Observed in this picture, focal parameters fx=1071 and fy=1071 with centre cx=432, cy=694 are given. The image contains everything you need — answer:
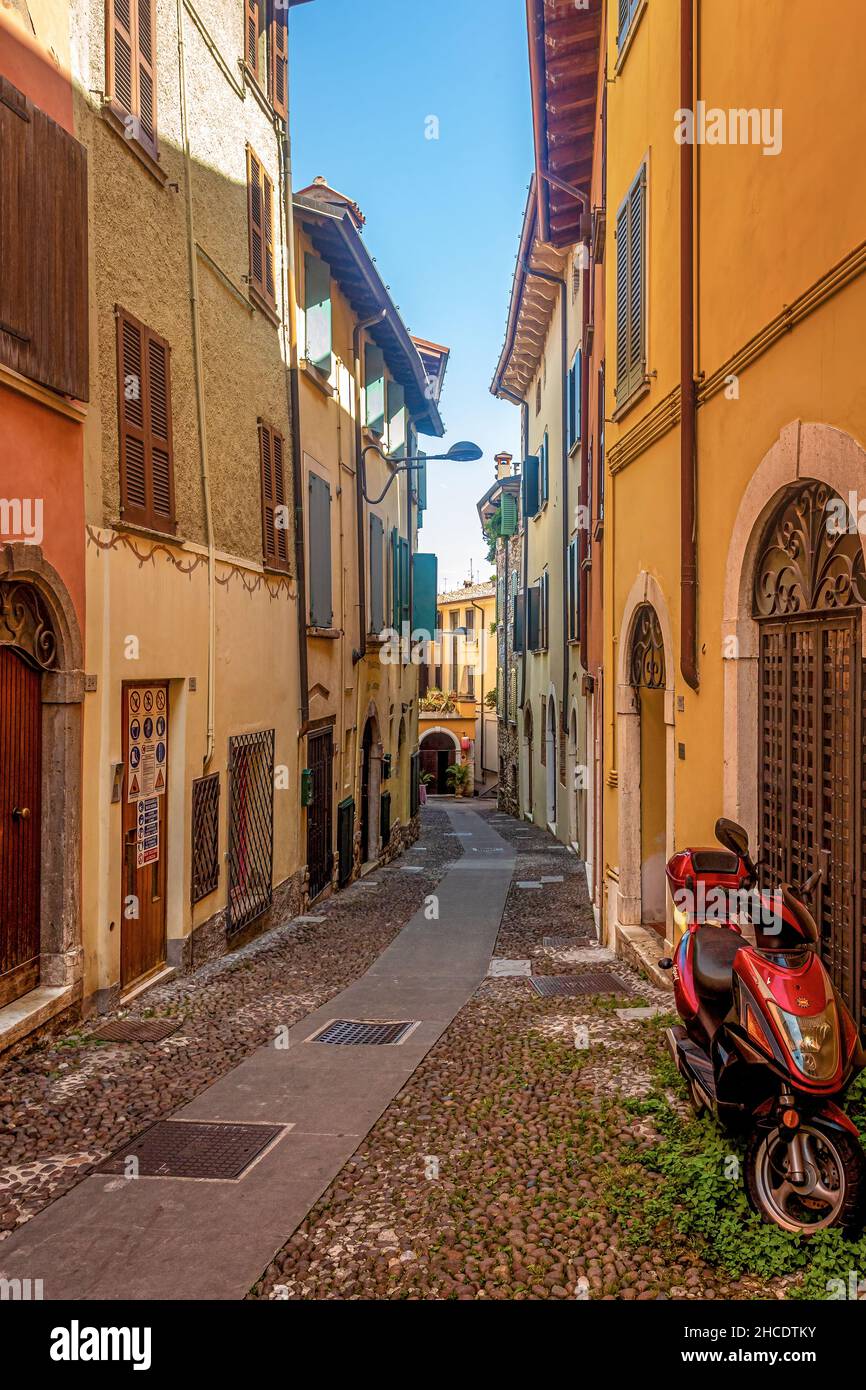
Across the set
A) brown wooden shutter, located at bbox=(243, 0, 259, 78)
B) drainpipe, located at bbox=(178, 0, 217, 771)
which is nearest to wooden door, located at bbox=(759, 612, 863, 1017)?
drainpipe, located at bbox=(178, 0, 217, 771)

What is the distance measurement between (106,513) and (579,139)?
8938 mm

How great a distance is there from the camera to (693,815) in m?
7.28

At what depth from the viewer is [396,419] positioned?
70.5 ft

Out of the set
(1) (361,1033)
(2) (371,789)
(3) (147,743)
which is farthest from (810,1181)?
(2) (371,789)

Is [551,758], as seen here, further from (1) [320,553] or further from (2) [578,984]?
(2) [578,984]

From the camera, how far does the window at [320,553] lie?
14102 mm

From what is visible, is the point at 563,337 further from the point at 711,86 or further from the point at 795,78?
the point at 795,78

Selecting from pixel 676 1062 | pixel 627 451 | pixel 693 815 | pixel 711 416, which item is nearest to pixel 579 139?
pixel 627 451

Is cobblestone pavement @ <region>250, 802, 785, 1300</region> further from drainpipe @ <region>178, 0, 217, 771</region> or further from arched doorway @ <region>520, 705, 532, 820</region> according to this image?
arched doorway @ <region>520, 705, 532, 820</region>

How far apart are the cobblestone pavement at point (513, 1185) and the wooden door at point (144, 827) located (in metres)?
2.77

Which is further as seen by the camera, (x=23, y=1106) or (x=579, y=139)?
(x=579, y=139)

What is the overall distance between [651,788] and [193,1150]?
227 inches

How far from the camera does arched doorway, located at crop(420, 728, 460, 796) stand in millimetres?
45531

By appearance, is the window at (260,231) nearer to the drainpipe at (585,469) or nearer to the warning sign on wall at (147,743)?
the drainpipe at (585,469)
